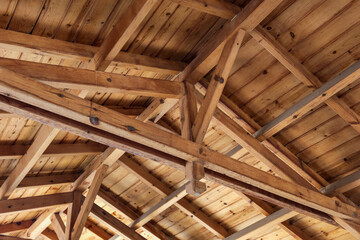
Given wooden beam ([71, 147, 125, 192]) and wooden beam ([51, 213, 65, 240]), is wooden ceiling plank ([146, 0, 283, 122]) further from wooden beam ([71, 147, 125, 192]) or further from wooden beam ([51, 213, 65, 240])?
wooden beam ([51, 213, 65, 240])

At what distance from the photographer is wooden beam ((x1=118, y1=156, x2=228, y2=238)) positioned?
200 inches

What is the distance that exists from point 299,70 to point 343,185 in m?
1.24

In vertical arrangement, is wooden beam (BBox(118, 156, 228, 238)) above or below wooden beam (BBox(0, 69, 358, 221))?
above

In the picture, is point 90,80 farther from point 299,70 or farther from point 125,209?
point 125,209

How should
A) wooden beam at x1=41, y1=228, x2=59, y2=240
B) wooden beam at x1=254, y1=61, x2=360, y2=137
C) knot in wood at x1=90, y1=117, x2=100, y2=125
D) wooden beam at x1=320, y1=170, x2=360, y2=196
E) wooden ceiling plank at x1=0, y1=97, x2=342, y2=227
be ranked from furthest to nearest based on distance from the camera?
1. wooden beam at x1=41, y1=228, x2=59, y2=240
2. wooden beam at x1=320, y1=170, x2=360, y2=196
3. wooden beam at x1=254, y1=61, x2=360, y2=137
4. knot in wood at x1=90, y1=117, x2=100, y2=125
5. wooden ceiling plank at x1=0, y1=97, x2=342, y2=227

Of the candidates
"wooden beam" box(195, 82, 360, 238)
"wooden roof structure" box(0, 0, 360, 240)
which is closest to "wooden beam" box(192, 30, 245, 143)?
"wooden roof structure" box(0, 0, 360, 240)

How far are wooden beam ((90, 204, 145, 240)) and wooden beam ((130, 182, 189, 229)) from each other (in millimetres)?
132

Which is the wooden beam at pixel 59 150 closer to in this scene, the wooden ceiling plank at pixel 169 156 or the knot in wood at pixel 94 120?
the wooden ceiling plank at pixel 169 156

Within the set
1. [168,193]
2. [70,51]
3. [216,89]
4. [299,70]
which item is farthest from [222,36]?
[168,193]

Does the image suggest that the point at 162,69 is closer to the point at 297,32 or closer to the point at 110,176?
the point at 297,32

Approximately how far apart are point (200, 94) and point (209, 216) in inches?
81.1

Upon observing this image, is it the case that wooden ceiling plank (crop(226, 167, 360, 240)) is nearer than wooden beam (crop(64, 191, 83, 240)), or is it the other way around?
wooden ceiling plank (crop(226, 167, 360, 240))

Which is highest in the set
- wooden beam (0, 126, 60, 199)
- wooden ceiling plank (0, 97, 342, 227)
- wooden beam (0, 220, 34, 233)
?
wooden beam (0, 220, 34, 233)

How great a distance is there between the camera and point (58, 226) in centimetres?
523
